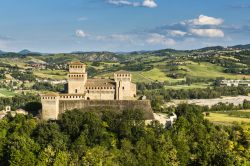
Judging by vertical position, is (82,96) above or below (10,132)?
above

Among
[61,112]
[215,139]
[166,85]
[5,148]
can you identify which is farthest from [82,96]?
[166,85]

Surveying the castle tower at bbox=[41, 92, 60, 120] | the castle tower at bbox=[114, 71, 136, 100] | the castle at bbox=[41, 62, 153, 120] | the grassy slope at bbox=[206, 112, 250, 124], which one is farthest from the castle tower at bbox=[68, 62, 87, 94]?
the grassy slope at bbox=[206, 112, 250, 124]

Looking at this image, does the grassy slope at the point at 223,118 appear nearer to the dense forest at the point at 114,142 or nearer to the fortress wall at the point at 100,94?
Result: the dense forest at the point at 114,142

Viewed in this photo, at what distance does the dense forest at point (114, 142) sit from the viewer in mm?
65625

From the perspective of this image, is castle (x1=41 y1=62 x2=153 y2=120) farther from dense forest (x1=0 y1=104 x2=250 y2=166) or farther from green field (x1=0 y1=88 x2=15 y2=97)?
green field (x1=0 y1=88 x2=15 y2=97)

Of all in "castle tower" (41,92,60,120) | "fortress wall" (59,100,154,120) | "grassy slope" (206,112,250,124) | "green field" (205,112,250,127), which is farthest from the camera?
"grassy slope" (206,112,250,124)

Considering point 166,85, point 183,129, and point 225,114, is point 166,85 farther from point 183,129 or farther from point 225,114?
point 183,129

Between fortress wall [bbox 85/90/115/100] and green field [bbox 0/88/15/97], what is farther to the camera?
green field [bbox 0/88/15/97]

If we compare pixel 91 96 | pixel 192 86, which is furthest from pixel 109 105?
pixel 192 86

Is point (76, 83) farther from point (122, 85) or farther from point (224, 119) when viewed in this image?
point (224, 119)

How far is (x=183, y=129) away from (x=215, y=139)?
238 inches

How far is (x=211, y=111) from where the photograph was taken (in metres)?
125

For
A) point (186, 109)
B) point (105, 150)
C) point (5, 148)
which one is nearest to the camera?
point (105, 150)

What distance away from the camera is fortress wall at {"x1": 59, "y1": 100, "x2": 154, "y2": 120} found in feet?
273
